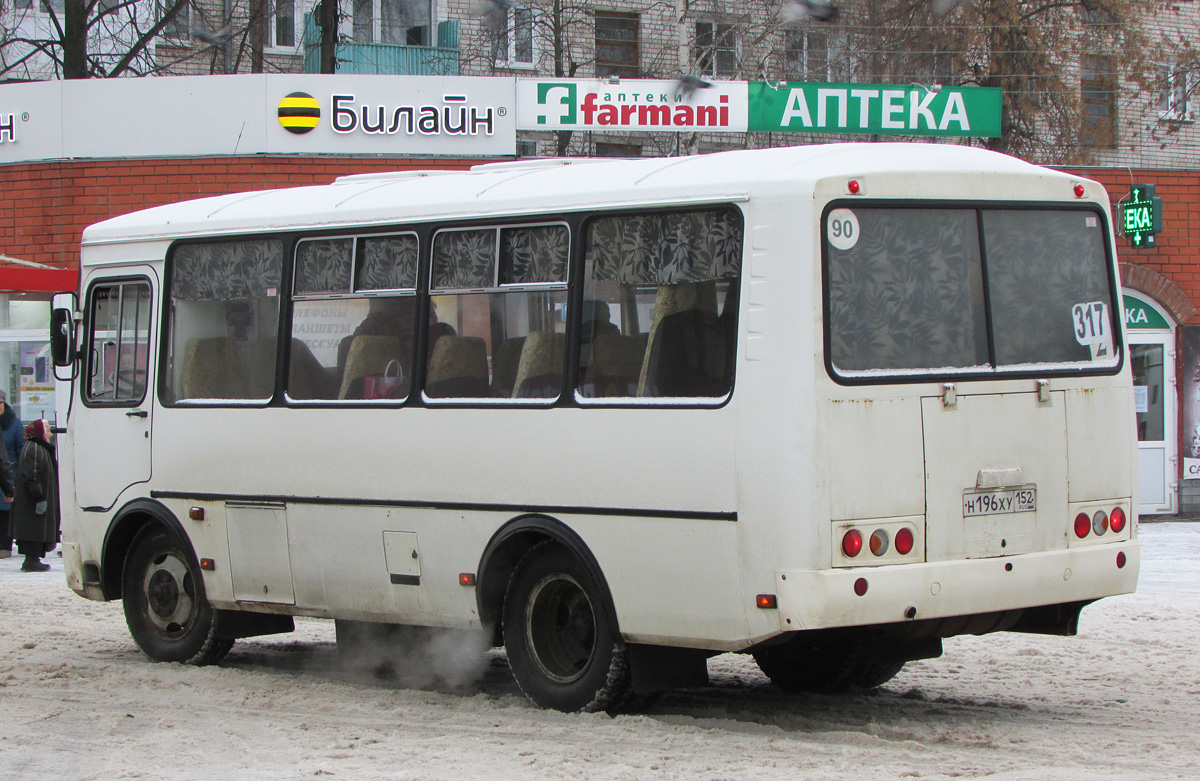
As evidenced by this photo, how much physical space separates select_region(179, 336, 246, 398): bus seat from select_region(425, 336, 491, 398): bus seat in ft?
5.22

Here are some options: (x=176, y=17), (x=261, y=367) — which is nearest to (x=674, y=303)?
(x=261, y=367)

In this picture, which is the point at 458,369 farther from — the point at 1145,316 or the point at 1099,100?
the point at 1099,100

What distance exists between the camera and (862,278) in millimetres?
7203

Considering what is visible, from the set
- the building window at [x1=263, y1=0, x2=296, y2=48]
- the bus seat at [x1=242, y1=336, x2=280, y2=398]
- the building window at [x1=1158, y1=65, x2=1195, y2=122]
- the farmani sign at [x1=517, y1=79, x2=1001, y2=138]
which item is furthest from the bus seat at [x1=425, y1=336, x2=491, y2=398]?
the building window at [x1=263, y1=0, x2=296, y2=48]

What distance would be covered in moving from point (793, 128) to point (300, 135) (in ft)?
17.9

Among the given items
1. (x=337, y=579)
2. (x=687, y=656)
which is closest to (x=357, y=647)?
(x=337, y=579)

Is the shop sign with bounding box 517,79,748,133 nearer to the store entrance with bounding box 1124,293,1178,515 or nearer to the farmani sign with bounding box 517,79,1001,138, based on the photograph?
the farmani sign with bounding box 517,79,1001,138

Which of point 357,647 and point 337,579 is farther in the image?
point 357,647

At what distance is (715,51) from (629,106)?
9891mm

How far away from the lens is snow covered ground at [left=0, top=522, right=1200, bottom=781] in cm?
669

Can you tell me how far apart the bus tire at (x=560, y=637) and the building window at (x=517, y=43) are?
18828mm

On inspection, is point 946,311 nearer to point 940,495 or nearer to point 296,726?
point 940,495

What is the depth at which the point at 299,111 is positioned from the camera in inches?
727

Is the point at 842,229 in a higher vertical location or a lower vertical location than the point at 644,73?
lower
